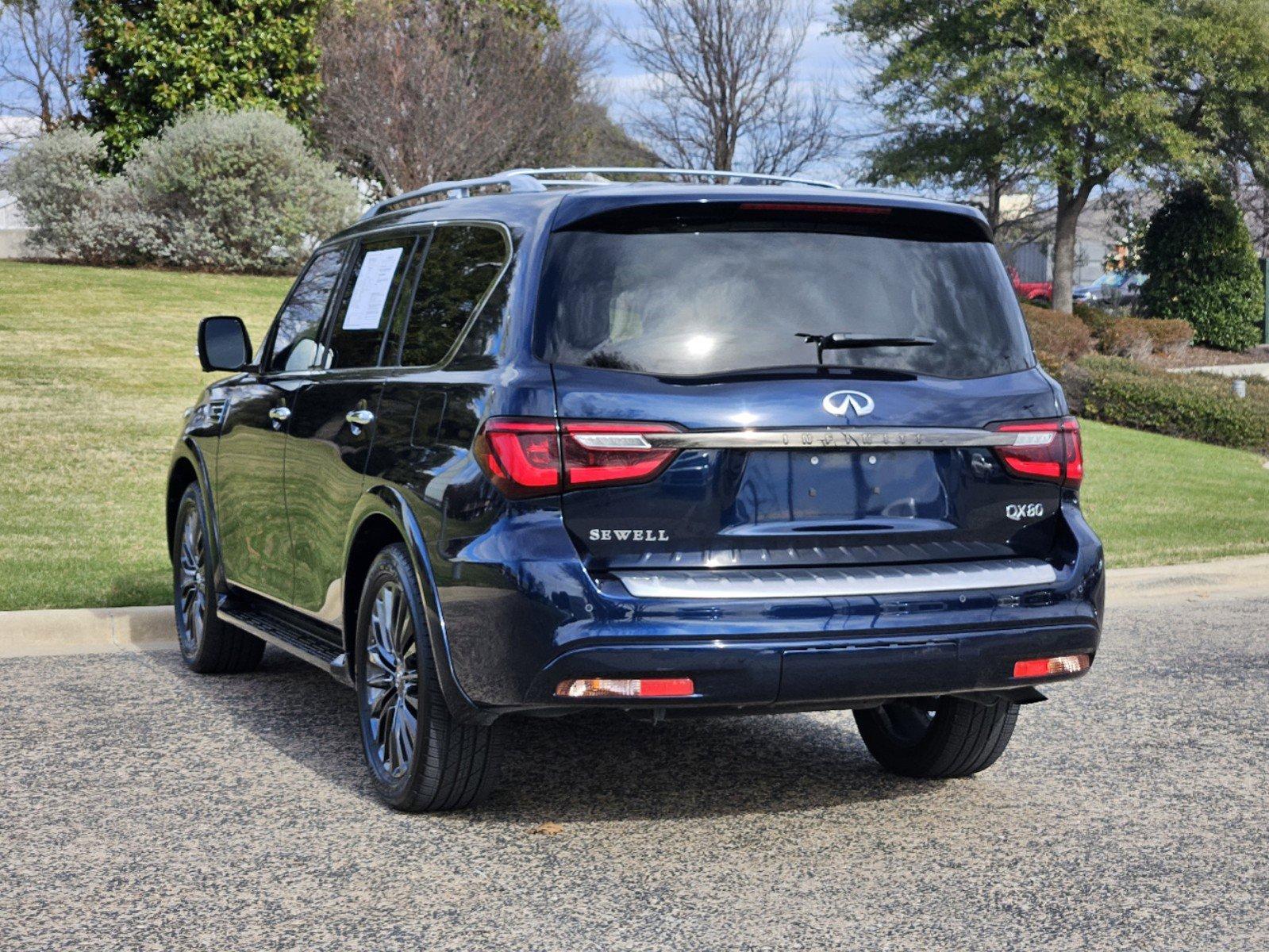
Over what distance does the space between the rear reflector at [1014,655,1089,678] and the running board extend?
2.20m

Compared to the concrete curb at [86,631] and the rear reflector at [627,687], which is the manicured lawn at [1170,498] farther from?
the rear reflector at [627,687]

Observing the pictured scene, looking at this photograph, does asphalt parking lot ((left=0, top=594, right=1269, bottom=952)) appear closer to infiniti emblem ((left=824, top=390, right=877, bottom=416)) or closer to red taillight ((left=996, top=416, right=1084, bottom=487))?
red taillight ((left=996, top=416, right=1084, bottom=487))

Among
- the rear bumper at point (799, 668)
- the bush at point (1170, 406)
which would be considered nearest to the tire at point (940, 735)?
the rear bumper at point (799, 668)

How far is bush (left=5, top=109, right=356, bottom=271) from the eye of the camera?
1048 inches

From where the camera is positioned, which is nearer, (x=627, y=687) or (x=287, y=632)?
(x=627, y=687)

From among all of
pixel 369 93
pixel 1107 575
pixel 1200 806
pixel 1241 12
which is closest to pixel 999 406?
pixel 1200 806

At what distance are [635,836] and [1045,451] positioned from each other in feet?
5.58

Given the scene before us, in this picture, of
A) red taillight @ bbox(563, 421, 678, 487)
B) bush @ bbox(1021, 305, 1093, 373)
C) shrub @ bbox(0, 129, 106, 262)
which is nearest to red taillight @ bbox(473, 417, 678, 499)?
red taillight @ bbox(563, 421, 678, 487)

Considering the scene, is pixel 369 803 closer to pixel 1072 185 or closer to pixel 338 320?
pixel 338 320

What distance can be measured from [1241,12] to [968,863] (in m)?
33.3

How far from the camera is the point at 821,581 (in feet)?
14.9

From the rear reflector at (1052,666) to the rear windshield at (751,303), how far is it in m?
0.86

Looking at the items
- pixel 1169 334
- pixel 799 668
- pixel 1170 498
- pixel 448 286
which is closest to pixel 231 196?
pixel 1170 498

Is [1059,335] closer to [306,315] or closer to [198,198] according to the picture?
[198,198]
